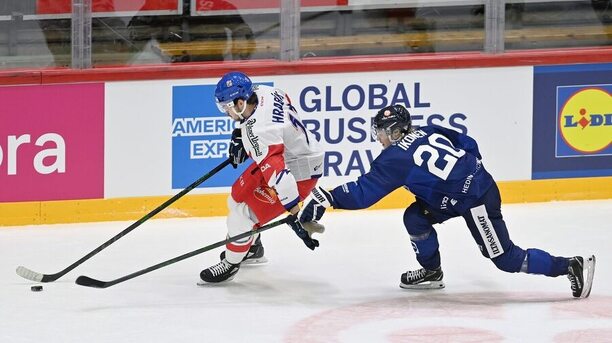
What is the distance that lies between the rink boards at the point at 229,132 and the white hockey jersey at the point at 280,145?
5.09 feet

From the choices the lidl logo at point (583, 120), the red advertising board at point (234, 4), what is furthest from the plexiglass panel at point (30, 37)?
the lidl logo at point (583, 120)

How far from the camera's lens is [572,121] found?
7.96 metres

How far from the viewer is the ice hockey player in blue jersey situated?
543 cm

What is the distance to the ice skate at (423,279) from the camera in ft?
19.4

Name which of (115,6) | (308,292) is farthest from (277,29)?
(308,292)

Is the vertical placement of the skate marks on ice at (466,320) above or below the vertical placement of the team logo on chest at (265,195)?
below

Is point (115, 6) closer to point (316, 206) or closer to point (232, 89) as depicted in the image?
point (232, 89)

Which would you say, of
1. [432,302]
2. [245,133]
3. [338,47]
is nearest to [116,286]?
[245,133]

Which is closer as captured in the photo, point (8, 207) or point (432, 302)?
point (432, 302)

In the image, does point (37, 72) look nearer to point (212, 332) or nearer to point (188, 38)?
point (188, 38)

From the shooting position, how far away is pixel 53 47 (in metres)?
7.39

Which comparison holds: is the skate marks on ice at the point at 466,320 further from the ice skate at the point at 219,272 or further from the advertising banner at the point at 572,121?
the advertising banner at the point at 572,121

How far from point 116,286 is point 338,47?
8.14 ft

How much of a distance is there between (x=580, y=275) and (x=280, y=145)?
1440 millimetres
